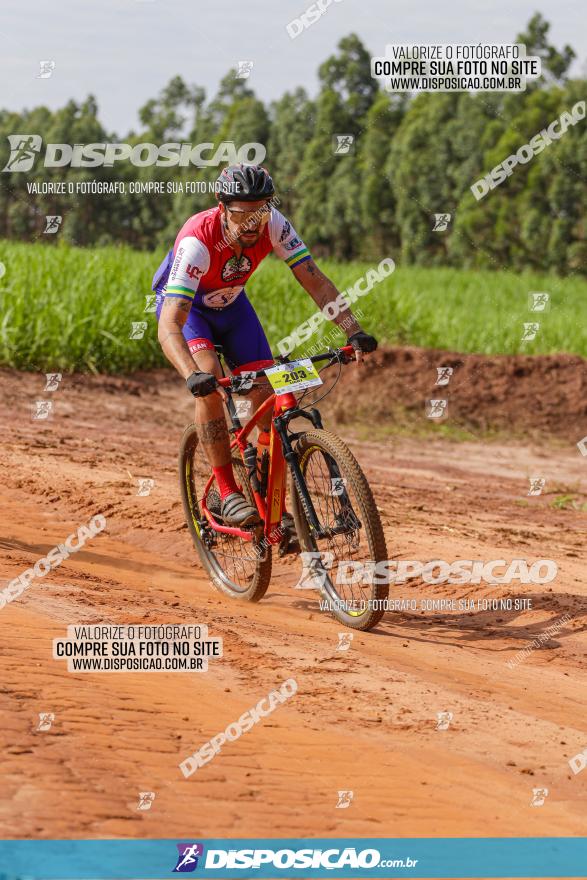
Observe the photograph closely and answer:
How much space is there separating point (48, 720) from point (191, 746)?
23.2 inches

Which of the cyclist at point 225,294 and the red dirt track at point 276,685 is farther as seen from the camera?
the cyclist at point 225,294

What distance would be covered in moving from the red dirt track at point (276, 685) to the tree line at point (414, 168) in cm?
2039

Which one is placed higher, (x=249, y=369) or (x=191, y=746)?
(x=249, y=369)

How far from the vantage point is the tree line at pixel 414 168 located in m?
30.3

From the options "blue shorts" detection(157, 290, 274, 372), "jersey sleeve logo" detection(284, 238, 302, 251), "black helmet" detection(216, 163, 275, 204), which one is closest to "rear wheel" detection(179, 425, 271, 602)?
"blue shorts" detection(157, 290, 274, 372)

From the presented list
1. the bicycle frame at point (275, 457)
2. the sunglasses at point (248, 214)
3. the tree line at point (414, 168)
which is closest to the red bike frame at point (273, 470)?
the bicycle frame at point (275, 457)

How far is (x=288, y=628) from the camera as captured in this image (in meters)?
6.12

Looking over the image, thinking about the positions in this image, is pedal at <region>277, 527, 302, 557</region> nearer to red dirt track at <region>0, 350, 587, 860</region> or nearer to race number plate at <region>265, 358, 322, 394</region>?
red dirt track at <region>0, 350, 587, 860</region>

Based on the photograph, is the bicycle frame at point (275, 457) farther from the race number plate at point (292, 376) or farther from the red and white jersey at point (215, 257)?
the red and white jersey at point (215, 257)

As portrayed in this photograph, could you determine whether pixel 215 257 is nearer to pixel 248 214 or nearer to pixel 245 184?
pixel 248 214

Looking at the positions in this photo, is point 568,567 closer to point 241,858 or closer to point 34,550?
point 34,550

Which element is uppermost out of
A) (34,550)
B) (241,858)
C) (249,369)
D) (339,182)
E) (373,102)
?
(373,102)

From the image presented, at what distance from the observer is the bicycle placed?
5715 millimetres

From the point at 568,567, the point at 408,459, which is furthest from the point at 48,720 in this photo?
the point at 408,459
